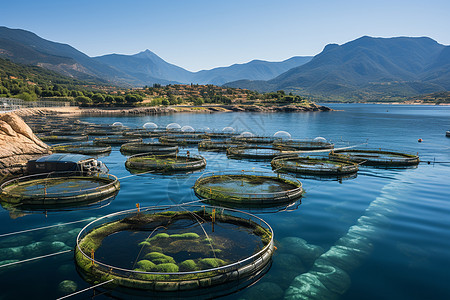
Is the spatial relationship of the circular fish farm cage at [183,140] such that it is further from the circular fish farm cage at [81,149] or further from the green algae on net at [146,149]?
the circular fish farm cage at [81,149]

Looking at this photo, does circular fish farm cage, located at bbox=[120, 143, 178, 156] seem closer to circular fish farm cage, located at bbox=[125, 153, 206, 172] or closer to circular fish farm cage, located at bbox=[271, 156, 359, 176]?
circular fish farm cage, located at bbox=[125, 153, 206, 172]

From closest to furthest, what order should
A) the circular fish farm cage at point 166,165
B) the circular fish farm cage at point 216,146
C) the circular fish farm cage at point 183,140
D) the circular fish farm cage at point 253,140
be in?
1. the circular fish farm cage at point 166,165
2. the circular fish farm cage at point 216,146
3. the circular fish farm cage at point 183,140
4. the circular fish farm cage at point 253,140

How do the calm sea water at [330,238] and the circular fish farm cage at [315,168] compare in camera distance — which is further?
the circular fish farm cage at [315,168]

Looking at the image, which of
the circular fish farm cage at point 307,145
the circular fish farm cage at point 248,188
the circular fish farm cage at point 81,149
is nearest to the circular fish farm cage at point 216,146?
the circular fish farm cage at point 307,145

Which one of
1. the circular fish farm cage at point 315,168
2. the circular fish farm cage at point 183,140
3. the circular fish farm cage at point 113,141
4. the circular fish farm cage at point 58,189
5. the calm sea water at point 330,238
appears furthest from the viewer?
the circular fish farm cage at point 183,140

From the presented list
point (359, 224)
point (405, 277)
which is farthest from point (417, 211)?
point (405, 277)

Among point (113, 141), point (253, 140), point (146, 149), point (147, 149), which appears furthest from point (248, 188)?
point (113, 141)

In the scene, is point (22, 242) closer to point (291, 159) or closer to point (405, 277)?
point (405, 277)
